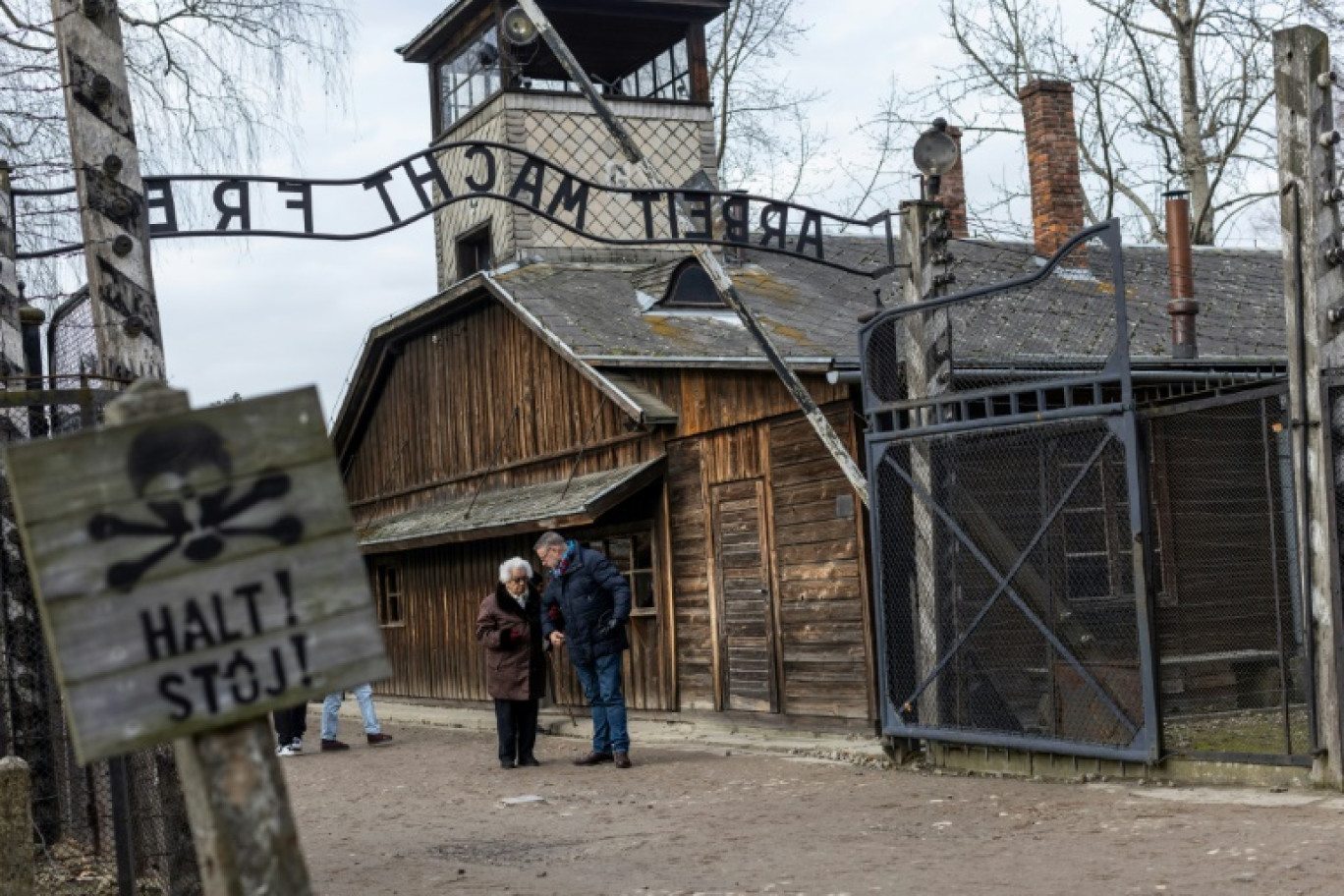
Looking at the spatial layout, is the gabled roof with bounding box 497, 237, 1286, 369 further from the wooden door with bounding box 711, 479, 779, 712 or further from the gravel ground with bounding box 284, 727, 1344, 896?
the gravel ground with bounding box 284, 727, 1344, 896

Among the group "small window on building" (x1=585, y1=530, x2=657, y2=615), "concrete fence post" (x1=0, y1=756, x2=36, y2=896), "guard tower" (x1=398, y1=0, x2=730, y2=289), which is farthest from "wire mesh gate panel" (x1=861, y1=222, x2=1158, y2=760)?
"guard tower" (x1=398, y1=0, x2=730, y2=289)

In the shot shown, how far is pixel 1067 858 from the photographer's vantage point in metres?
8.39

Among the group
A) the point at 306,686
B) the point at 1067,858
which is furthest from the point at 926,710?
the point at 306,686

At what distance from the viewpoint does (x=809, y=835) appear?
31.9ft

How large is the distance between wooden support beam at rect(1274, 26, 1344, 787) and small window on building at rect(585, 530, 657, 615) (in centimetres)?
905

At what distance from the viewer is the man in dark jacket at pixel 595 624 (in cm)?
1398

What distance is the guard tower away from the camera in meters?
22.8

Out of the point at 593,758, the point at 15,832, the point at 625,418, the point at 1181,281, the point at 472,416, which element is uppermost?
the point at 1181,281

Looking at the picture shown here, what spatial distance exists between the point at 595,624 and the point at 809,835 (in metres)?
4.74

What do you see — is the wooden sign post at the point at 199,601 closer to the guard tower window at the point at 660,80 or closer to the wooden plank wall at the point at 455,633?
the wooden plank wall at the point at 455,633

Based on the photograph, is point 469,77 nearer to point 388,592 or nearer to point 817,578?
point 388,592

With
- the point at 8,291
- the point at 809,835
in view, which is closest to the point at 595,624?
the point at 809,835

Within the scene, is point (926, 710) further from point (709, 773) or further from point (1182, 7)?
point (1182, 7)

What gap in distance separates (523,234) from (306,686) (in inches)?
760
